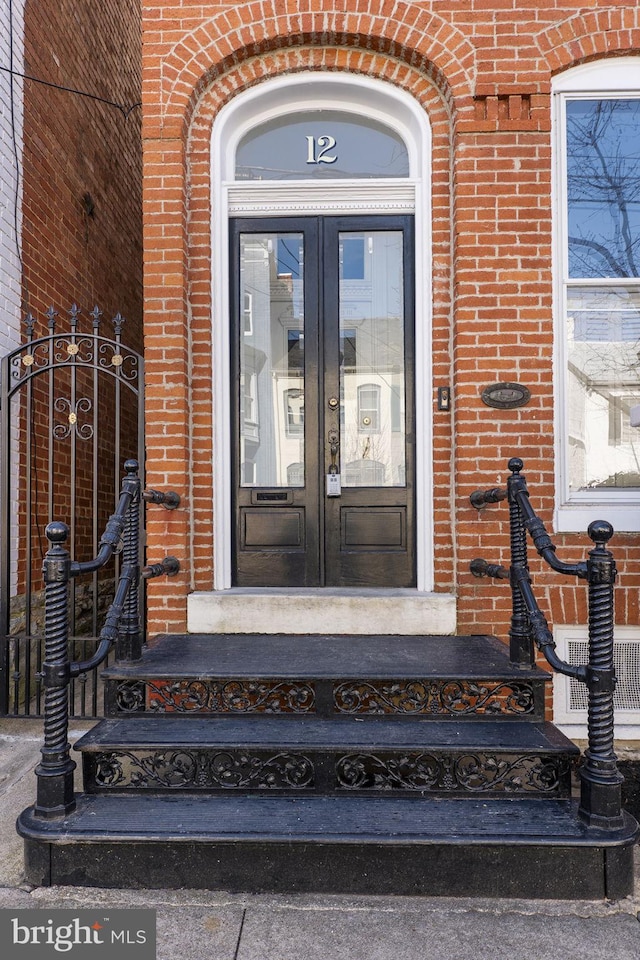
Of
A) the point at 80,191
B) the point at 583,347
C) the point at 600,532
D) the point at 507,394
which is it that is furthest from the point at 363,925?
the point at 80,191

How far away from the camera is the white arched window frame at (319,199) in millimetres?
3994

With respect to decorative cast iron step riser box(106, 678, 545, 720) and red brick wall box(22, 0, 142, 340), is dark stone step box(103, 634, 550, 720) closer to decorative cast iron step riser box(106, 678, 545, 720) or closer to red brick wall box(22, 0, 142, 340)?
decorative cast iron step riser box(106, 678, 545, 720)

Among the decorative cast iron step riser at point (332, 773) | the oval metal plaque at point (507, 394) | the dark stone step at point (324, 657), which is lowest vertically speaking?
the decorative cast iron step riser at point (332, 773)

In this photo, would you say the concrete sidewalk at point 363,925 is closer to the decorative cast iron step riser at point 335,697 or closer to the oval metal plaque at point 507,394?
the decorative cast iron step riser at point 335,697

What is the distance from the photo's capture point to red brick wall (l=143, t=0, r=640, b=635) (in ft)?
12.4

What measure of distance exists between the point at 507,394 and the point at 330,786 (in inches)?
97.1

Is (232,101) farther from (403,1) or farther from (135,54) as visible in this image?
(135,54)

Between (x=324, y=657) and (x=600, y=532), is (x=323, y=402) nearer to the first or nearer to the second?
(x=324, y=657)

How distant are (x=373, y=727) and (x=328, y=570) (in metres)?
1.39

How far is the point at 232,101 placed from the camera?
4.09 m

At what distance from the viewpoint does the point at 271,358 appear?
4.20 metres

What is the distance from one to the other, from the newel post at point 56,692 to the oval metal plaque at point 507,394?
2.57 m

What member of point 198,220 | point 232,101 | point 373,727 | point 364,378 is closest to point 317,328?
point 364,378

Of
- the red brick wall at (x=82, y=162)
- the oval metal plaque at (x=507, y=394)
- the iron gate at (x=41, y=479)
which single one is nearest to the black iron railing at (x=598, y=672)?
the oval metal plaque at (x=507, y=394)
